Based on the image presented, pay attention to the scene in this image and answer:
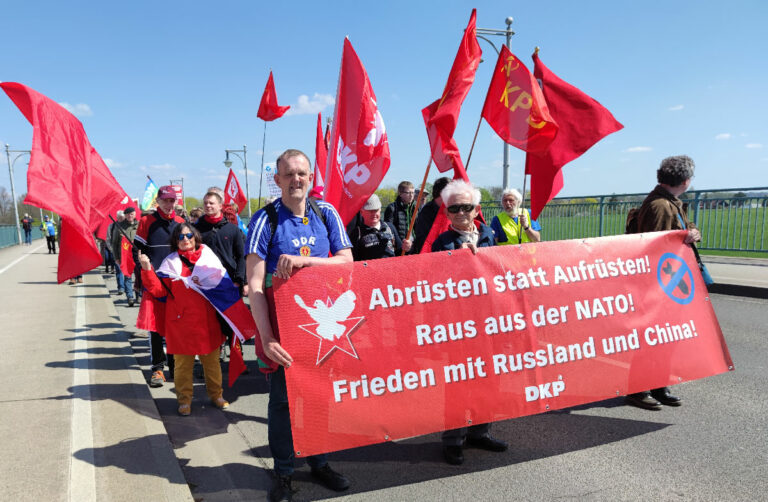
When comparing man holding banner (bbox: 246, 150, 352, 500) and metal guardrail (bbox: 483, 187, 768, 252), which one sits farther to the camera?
metal guardrail (bbox: 483, 187, 768, 252)

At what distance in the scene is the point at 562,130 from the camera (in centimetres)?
452

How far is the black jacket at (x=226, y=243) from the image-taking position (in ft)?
17.6

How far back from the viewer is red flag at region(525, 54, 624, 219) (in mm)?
4414

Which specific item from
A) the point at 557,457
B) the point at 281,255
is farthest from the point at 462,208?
the point at 557,457

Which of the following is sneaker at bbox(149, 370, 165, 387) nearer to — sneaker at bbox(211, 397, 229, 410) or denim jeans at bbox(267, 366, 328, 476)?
sneaker at bbox(211, 397, 229, 410)

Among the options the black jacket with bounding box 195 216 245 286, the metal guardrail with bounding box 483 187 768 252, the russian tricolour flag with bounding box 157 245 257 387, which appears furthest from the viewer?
the metal guardrail with bounding box 483 187 768 252

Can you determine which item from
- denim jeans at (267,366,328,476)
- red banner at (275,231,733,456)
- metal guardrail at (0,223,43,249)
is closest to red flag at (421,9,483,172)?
red banner at (275,231,733,456)

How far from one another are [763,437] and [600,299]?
1453mm

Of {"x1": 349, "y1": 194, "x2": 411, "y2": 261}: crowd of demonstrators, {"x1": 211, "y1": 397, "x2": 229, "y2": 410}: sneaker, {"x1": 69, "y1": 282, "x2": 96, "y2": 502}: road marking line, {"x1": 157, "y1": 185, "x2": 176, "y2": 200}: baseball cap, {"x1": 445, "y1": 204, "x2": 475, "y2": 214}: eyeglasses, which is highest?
{"x1": 157, "y1": 185, "x2": 176, "y2": 200}: baseball cap

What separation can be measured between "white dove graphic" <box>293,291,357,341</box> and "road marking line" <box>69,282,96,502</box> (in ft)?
4.97

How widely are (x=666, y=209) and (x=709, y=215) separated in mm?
9712

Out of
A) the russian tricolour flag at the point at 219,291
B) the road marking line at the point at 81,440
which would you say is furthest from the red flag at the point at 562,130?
the road marking line at the point at 81,440

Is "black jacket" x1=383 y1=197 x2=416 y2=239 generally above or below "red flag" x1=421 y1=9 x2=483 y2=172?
below

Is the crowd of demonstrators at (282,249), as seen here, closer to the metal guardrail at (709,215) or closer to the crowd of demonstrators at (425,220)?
the crowd of demonstrators at (425,220)
